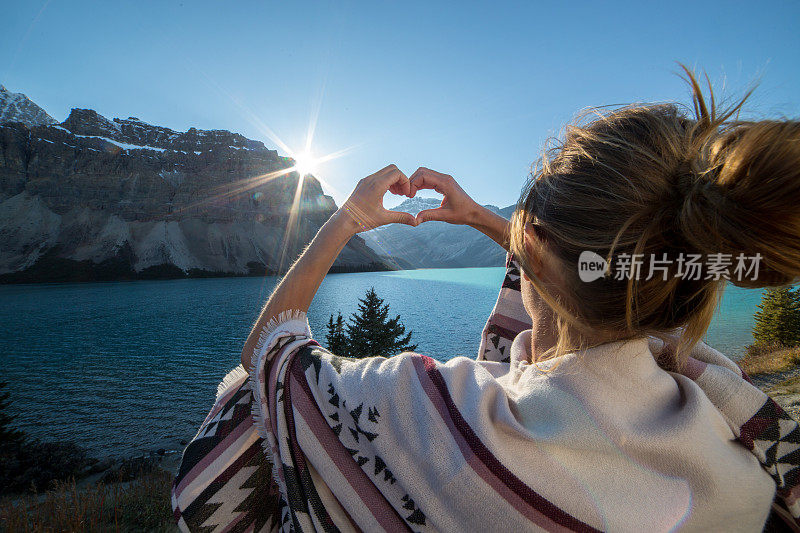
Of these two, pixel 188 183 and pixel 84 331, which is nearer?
pixel 84 331

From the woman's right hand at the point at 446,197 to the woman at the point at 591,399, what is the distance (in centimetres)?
57

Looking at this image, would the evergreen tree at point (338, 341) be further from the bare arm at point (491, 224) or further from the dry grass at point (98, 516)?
the bare arm at point (491, 224)

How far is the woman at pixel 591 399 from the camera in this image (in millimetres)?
851

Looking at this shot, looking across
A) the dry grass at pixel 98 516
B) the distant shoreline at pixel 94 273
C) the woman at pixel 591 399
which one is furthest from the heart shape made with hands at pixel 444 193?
the distant shoreline at pixel 94 273

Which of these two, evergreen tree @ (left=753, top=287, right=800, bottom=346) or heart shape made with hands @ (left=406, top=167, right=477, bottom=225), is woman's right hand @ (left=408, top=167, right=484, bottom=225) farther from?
evergreen tree @ (left=753, top=287, right=800, bottom=346)

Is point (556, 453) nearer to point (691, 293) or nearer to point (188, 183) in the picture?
point (691, 293)

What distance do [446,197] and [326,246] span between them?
70cm

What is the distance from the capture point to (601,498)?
33.7 inches

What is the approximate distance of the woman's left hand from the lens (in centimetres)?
141

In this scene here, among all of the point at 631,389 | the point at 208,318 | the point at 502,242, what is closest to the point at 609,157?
the point at 631,389

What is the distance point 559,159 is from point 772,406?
2.99ft

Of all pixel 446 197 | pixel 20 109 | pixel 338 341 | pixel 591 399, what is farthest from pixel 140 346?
pixel 20 109

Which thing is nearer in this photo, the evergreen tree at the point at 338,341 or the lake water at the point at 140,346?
the evergreen tree at the point at 338,341

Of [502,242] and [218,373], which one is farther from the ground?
[502,242]
